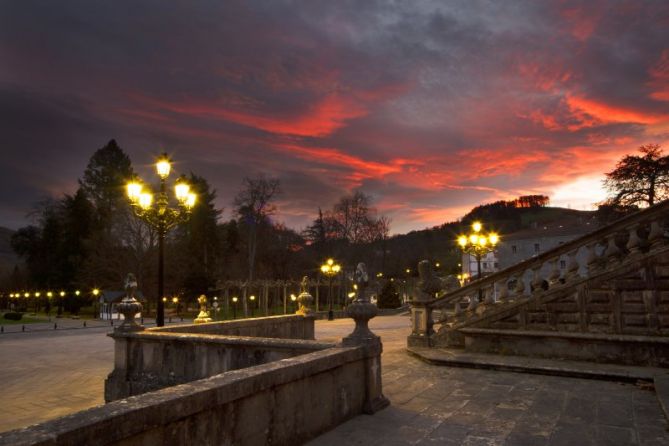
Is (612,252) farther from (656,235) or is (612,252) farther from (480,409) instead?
(480,409)

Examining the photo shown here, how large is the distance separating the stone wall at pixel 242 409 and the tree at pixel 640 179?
118ft

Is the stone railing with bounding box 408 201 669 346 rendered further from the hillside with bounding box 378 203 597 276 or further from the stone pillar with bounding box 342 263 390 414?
the hillside with bounding box 378 203 597 276

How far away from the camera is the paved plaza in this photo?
4.92 m

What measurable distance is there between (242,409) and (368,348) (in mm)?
2519

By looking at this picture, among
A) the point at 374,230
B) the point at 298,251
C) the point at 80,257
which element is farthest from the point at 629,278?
the point at 80,257

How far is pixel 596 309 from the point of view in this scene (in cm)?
900

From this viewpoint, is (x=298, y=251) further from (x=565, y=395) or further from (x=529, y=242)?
(x=565, y=395)

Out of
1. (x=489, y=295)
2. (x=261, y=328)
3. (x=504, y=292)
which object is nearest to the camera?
(x=504, y=292)

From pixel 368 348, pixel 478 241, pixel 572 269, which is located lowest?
pixel 368 348

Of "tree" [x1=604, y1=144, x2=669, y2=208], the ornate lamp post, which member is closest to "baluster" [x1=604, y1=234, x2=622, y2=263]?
the ornate lamp post

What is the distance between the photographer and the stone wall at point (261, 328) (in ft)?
31.2

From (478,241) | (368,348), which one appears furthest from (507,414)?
(478,241)

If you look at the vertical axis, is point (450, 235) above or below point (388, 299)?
above

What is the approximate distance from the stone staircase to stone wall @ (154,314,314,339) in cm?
458
